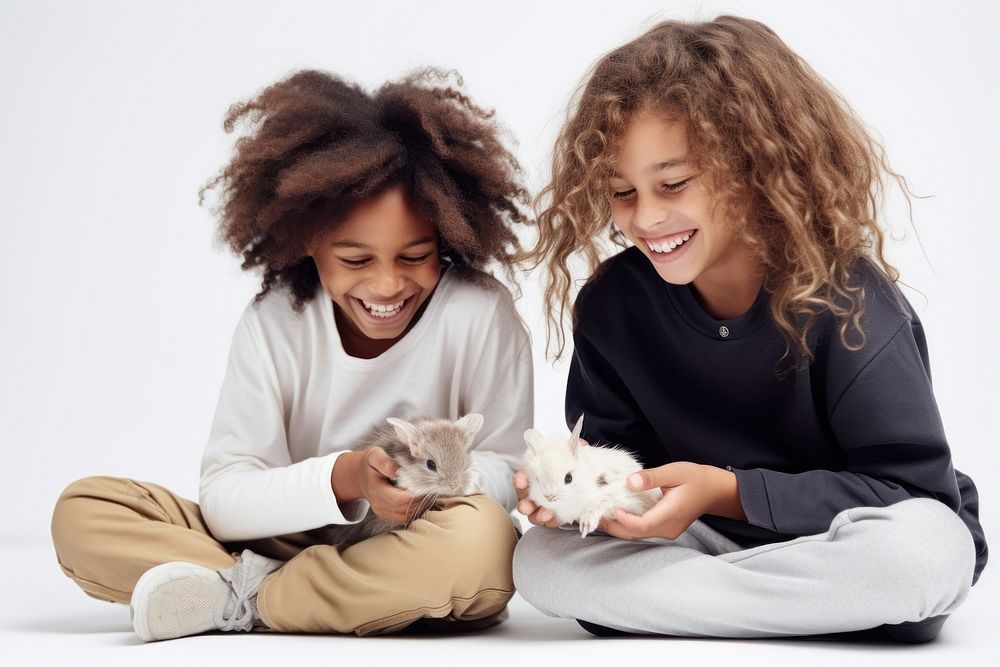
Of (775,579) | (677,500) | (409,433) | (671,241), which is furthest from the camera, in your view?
(671,241)

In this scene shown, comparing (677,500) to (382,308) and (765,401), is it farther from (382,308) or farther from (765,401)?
(382,308)

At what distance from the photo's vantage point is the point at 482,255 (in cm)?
285

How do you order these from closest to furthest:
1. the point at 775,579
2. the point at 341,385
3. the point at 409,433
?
1. the point at 775,579
2. the point at 409,433
3. the point at 341,385

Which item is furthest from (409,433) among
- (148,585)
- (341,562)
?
(148,585)

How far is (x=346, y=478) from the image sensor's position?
8.21ft

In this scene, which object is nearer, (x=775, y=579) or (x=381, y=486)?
(x=775, y=579)

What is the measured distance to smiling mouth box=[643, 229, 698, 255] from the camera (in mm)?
2533

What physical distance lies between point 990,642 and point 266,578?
1.52 m

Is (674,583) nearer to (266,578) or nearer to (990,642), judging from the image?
(990,642)

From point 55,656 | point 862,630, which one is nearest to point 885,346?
point 862,630

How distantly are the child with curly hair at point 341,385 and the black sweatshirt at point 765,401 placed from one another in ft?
0.76

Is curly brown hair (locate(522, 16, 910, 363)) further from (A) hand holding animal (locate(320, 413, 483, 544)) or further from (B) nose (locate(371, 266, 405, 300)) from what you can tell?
(A) hand holding animal (locate(320, 413, 483, 544))

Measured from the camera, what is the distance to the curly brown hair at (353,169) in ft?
8.71

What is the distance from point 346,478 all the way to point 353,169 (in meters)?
0.71
